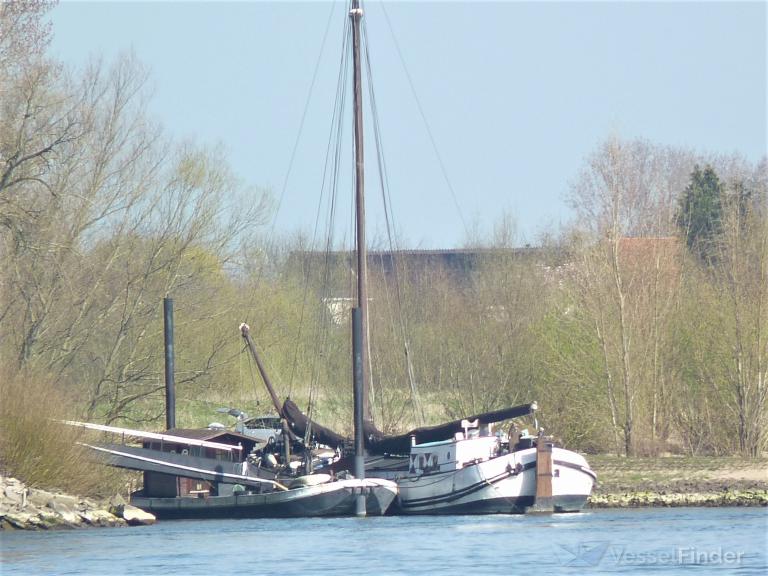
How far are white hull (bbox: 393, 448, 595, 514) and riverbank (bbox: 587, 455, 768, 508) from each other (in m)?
2.42

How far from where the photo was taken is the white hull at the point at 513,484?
3575cm

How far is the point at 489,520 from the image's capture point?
3412 cm

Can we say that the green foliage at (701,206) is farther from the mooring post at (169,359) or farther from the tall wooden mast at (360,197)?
the mooring post at (169,359)

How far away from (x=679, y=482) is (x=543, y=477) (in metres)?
5.76

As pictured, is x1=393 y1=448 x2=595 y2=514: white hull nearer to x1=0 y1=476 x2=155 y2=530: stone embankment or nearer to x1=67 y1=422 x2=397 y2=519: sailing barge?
x1=67 y1=422 x2=397 y2=519: sailing barge

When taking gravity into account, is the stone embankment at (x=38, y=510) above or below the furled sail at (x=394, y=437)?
below

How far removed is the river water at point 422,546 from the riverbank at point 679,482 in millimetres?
1750

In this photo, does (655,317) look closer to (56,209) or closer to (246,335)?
(246,335)

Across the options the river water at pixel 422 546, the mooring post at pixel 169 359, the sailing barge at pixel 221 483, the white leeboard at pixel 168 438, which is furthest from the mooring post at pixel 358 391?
the mooring post at pixel 169 359

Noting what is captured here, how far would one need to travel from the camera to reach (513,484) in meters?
35.9

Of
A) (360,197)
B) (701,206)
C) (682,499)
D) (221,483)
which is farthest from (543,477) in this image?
(701,206)

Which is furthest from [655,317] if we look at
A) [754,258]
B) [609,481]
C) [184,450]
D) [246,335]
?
[184,450]

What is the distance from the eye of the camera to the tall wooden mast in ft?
132

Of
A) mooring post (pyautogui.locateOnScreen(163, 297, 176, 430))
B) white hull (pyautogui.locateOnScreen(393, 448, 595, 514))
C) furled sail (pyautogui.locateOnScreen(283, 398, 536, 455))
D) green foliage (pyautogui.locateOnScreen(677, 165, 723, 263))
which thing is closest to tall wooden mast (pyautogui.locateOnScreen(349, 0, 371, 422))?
furled sail (pyautogui.locateOnScreen(283, 398, 536, 455))
